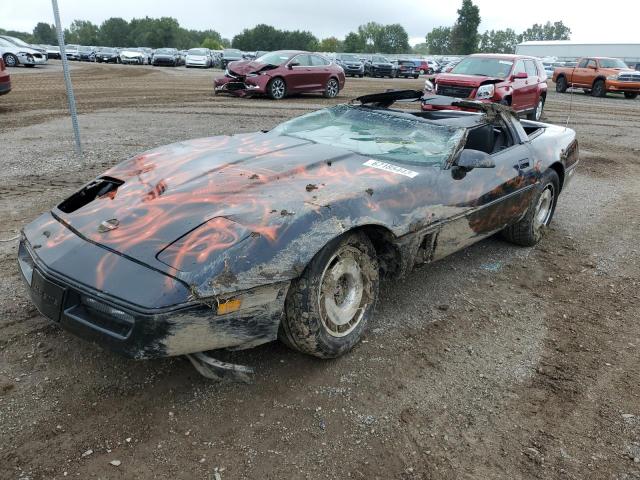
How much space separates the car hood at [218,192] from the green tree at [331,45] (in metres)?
96.7

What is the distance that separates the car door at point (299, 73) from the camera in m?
14.4

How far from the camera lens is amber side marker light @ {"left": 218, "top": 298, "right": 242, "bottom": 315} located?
225 centimetres

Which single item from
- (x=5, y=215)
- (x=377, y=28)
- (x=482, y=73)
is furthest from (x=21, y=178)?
(x=377, y=28)

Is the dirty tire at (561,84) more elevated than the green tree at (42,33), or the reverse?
the green tree at (42,33)

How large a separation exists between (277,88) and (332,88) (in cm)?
207

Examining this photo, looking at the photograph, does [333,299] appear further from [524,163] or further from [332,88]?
[332,88]

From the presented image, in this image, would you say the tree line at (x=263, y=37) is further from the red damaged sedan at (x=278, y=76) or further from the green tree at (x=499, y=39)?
the red damaged sedan at (x=278, y=76)

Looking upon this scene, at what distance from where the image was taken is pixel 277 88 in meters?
14.2

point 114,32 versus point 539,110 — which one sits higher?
point 114,32

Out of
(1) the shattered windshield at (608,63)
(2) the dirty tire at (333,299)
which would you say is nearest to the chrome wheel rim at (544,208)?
(2) the dirty tire at (333,299)

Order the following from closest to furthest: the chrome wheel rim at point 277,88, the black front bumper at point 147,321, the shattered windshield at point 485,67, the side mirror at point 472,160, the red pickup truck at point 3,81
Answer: the black front bumper at point 147,321
the side mirror at point 472,160
the red pickup truck at point 3,81
the shattered windshield at point 485,67
the chrome wheel rim at point 277,88

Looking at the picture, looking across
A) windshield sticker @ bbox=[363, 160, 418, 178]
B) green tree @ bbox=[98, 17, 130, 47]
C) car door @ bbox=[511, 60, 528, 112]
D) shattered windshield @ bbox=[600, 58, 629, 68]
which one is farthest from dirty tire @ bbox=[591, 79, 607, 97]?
green tree @ bbox=[98, 17, 130, 47]

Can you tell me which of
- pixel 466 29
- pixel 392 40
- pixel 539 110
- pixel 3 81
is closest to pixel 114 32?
pixel 392 40

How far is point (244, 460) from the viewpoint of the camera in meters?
2.18
